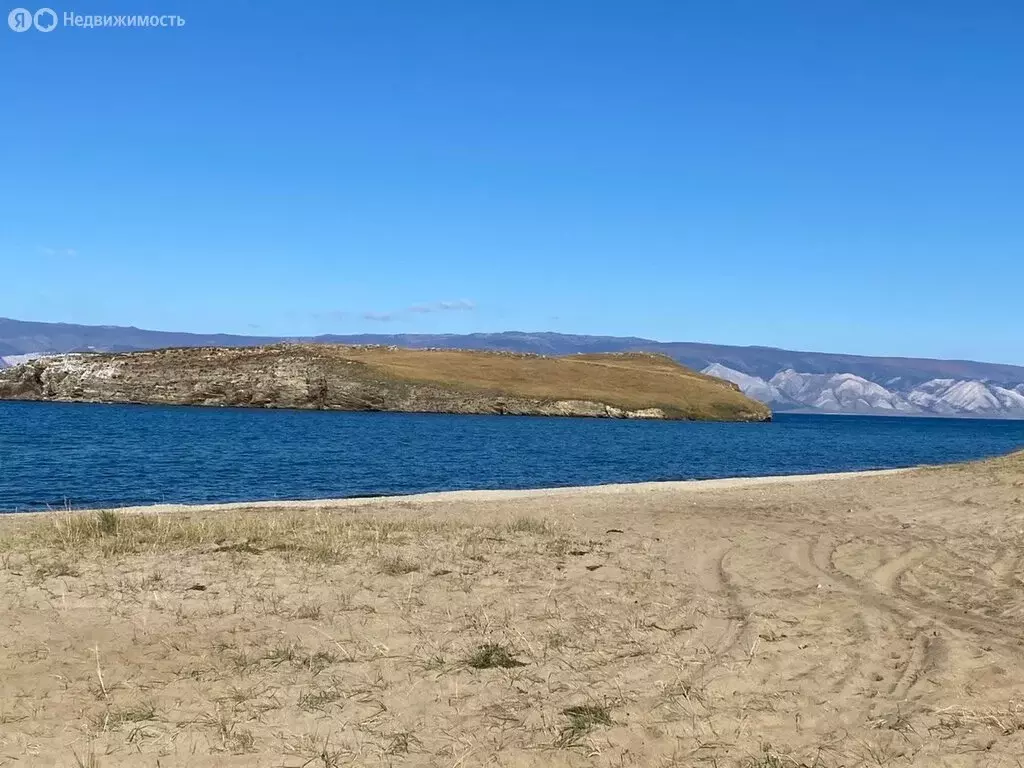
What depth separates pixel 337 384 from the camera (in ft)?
481

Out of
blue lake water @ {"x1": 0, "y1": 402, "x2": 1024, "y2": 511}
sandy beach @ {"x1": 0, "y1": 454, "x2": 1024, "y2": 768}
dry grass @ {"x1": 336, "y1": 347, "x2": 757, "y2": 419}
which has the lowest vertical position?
blue lake water @ {"x1": 0, "y1": 402, "x2": 1024, "y2": 511}

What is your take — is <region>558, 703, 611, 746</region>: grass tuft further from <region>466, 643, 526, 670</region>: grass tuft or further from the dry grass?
the dry grass

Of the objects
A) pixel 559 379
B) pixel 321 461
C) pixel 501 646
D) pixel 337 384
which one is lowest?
pixel 321 461

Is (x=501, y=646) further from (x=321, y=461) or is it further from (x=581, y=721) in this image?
(x=321, y=461)

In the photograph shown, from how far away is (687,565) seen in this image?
1570 centimetres

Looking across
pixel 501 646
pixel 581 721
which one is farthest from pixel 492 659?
pixel 581 721

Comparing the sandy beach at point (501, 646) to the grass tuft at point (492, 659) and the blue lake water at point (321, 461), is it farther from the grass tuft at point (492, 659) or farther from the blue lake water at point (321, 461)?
the blue lake water at point (321, 461)

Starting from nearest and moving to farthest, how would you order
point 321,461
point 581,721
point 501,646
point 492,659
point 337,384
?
point 581,721 < point 492,659 < point 501,646 < point 321,461 < point 337,384

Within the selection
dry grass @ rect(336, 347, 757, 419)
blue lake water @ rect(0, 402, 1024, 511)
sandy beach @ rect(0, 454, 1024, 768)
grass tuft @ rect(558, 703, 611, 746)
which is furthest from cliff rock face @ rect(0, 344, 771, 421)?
grass tuft @ rect(558, 703, 611, 746)

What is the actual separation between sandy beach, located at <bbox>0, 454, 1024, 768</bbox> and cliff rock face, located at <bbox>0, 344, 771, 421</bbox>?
421ft

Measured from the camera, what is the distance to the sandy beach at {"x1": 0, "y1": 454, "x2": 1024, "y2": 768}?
300 inches

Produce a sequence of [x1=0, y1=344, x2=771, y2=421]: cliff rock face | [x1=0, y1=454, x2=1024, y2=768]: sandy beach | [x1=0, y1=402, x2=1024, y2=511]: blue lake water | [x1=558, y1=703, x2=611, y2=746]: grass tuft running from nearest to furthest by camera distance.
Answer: [x1=0, y1=454, x2=1024, y2=768]: sandy beach, [x1=558, y1=703, x2=611, y2=746]: grass tuft, [x1=0, y1=402, x2=1024, y2=511]: blue lake water, [x1=0, y1=344, x2=771, y2=421]: cliff rock face

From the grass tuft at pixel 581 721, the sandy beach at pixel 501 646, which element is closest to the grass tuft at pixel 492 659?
the sandy beach at pixel 501 646

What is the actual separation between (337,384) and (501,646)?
138871 mm
